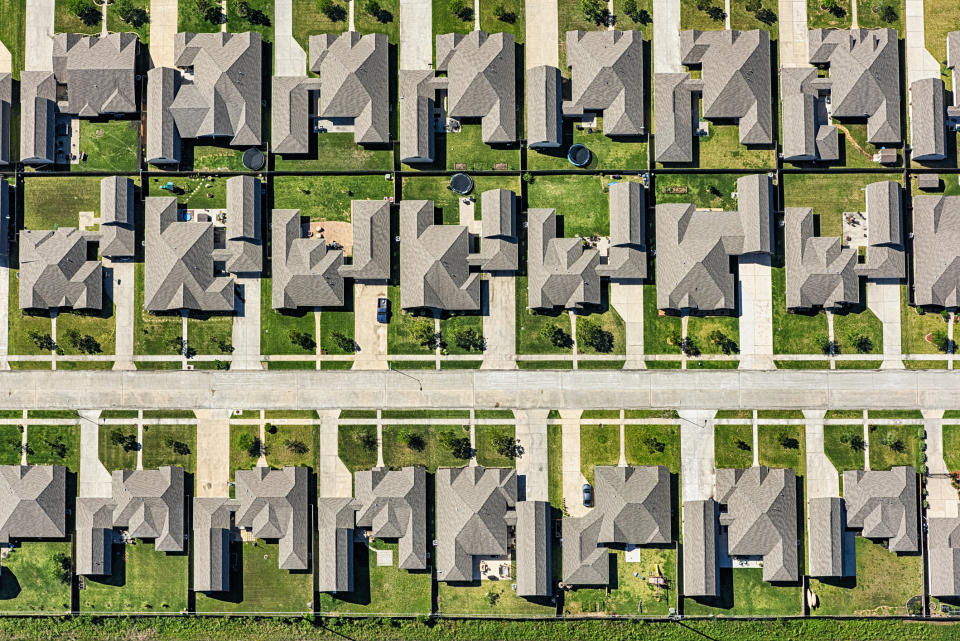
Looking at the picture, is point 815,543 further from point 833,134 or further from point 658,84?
point 658,84

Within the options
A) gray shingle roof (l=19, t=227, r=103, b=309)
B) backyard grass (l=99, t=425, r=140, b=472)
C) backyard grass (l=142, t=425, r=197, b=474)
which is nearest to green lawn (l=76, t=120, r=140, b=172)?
gray shingle roof (l=19, t=227, r=103, b=309)

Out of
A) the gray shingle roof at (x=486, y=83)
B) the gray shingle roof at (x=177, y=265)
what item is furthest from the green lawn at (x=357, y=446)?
the gray shingle roof at (x=486, y=83)

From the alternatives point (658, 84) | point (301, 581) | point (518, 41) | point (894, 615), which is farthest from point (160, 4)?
point (894, 615)

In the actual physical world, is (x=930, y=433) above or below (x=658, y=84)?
below

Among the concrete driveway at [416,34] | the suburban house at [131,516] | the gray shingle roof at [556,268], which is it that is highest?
the concrete driveway at [416,34]

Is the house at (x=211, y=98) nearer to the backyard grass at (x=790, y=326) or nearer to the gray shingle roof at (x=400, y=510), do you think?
the gray shingle roof at (x=400, y=510)

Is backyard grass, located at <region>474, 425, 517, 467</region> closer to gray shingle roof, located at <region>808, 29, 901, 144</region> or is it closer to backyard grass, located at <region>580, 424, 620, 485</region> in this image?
backyard grass, located at <region>580, 424, 620, 485</region>
